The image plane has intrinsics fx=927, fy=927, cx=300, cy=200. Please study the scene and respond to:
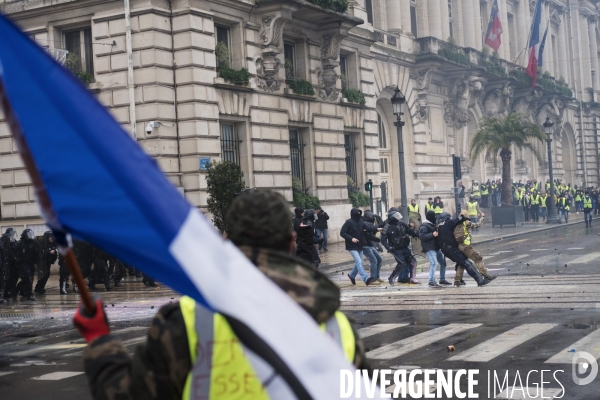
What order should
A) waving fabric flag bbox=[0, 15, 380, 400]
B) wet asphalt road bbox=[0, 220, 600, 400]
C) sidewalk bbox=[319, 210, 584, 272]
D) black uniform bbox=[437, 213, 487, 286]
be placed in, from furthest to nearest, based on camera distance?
sidewalk bbox=[319, 210, 584, 272] < black uniform bbox=[437, 213, 487, 286] < wet asphalt road bbox=[0, 220, 600, 400] < waving fabric flag bbox=[0, 15, 380, 400]

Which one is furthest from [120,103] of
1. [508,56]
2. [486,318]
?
[508,56]

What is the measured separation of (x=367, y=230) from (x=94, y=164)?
59.1 feet

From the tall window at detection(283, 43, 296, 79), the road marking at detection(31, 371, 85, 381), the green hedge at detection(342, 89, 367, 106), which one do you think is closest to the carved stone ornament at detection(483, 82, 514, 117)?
the green hedge at detection(342, 89, 367, 106)

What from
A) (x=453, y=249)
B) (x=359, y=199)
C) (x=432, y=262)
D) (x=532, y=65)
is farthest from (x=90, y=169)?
(x=532, y=65)

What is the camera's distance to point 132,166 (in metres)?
2.65

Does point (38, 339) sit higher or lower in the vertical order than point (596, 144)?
lower

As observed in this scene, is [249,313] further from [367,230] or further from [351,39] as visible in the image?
[351,39]

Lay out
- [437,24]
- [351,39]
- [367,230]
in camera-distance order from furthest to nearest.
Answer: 1. [437,24]
2. [351,39]
3. [367,230]

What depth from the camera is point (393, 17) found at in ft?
149

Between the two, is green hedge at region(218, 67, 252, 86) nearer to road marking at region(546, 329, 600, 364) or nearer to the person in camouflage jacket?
road marking at region(546, 329, 600, 364)

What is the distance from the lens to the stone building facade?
28219 millimetres

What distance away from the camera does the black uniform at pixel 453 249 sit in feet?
60.2

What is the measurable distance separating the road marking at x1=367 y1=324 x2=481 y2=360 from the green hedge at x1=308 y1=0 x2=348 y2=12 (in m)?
23.3

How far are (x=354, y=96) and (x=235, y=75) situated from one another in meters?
9.27
